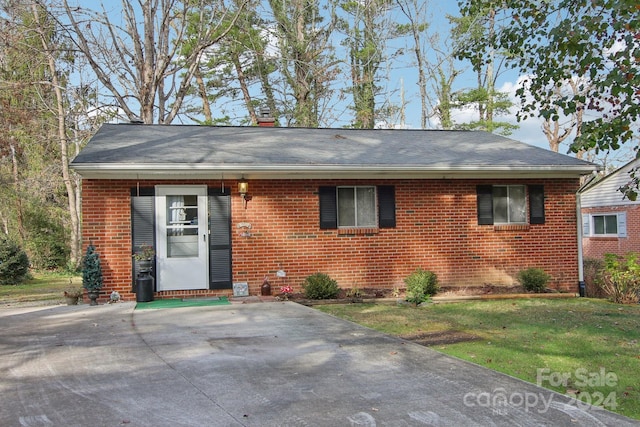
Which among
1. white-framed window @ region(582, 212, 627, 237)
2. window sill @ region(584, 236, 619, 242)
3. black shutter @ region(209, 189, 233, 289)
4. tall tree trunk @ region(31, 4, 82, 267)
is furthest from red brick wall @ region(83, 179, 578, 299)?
window sill @ region(584, 236, 619, 242)

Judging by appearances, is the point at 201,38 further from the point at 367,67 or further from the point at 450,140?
the point at 450,140

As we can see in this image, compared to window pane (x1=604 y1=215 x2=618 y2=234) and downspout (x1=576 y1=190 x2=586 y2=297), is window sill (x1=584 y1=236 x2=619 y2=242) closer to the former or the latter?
window pane (x1=604 y1=215 x2=618 y2=234)

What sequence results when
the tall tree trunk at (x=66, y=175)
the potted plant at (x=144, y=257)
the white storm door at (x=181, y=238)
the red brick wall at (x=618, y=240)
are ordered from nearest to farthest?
1. the potted plant at (x=144, y=257)
2. the white storm door at (x=181, y=238)
3. the tall tree trunk at (x=66, y=175)
4. the red brick wall at (x=618, y=240)

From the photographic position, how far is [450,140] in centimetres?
1360

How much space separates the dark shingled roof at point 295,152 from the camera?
380 inches

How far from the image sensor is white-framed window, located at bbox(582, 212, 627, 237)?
76.2 feet

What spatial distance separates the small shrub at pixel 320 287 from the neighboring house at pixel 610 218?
54.4 ft

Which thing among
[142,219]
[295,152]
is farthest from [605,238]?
[142,219]

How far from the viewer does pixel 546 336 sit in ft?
22.8

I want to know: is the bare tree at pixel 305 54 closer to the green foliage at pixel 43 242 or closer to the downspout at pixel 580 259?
the green foliage at pixel 43 242

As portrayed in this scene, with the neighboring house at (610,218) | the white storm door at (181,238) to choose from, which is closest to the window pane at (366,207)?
the white storm door at (181,238)

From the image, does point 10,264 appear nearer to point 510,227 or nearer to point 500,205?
point 500,205

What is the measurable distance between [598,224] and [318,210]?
63.7ft

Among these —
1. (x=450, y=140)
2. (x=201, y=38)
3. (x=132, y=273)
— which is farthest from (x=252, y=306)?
(x=201, y=38)
